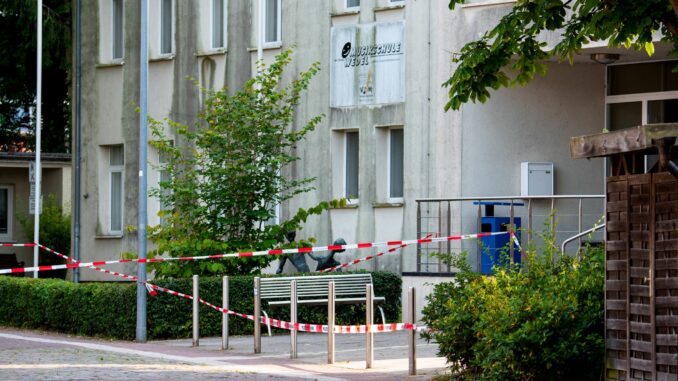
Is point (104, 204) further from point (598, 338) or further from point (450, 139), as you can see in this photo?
point (598, 338)

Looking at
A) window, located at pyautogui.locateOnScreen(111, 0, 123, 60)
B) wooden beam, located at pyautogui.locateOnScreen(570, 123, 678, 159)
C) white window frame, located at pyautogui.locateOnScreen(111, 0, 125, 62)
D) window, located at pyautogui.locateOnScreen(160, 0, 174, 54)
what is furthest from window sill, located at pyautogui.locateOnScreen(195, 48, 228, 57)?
wooden beam, located at pyautogui.locateOnScreen(570, 123, 678, 159)

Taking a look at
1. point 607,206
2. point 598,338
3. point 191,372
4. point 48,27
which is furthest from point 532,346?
point 48,27

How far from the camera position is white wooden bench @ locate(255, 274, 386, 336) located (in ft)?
71.5

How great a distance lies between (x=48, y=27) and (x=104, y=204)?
41.4ft

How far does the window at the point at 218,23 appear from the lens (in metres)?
31.2

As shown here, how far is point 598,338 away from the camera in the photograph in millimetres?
13461

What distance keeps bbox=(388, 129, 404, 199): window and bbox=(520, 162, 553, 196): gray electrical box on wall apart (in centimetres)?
289

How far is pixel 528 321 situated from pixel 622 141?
201 cm

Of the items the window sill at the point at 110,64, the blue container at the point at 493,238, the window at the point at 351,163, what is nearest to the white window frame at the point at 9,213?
the window sill at the point at 110,64

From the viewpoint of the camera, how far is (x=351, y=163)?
92.8 feet

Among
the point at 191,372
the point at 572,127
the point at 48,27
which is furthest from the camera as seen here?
the point at 48,27

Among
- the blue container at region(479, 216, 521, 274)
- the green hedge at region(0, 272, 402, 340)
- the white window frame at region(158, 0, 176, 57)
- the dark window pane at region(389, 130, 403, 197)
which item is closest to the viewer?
the green hedge at region(0, 272, 402, 340)

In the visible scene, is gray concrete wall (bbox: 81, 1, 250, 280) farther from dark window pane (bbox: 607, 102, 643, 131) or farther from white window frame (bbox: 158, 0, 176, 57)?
dark window pane (bbox: 607, 102, 643, 131)

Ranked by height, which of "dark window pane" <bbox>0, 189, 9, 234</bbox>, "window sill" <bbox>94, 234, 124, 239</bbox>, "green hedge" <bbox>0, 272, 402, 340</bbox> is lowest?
"green hedge" <bbox>0, 272, 402, 340</bbox>
